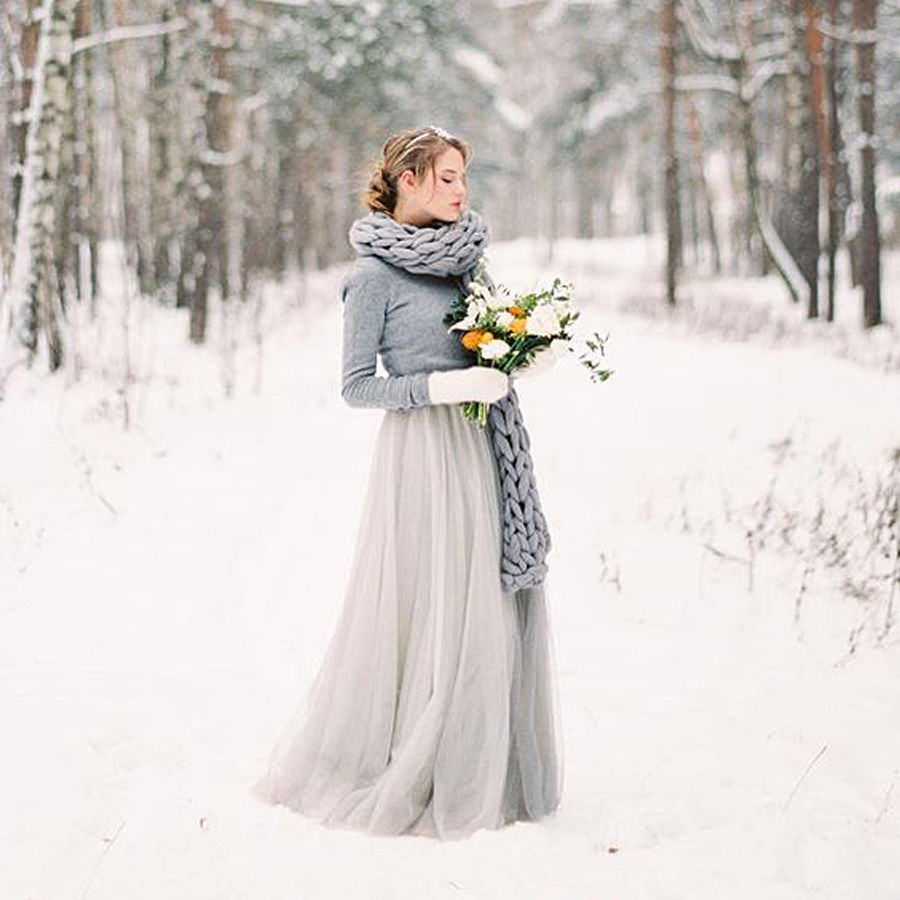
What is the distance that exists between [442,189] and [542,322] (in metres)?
0.55

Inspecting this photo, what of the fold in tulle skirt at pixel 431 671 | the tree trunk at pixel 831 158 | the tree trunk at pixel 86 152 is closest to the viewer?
the fold in tulle skirt at pixel 431 671

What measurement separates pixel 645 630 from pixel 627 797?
179 centimetres

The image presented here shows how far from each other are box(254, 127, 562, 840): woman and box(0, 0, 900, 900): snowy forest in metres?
0.18

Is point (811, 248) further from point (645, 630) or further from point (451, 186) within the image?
point (451, 186)

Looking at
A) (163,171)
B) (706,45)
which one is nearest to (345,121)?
(163,171)

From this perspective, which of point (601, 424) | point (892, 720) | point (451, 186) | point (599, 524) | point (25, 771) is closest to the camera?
point (451, 186)

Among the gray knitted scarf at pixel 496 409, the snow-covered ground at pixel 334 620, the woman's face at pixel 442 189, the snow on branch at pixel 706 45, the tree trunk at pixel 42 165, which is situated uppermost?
the snow on branch at pixel 706 45

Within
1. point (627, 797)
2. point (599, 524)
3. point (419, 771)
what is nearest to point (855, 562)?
point (599, 524)

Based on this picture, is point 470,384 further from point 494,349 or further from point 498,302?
point 498,302

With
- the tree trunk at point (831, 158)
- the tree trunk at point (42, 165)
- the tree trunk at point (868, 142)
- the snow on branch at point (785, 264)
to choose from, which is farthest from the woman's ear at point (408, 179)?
the snow on branch at point (785, 264)

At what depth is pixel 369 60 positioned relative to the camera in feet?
68.3

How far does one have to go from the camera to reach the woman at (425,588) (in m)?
2.95

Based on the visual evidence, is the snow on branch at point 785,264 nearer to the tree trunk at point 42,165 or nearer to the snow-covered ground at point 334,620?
the snow-covered ground at point 334,620

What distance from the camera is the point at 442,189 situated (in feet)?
9.57
